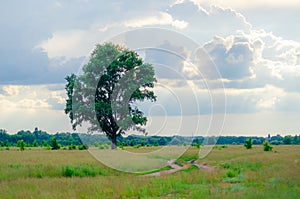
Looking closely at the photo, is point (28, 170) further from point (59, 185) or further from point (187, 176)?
point (187, 176)

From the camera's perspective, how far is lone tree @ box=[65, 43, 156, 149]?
45.2m

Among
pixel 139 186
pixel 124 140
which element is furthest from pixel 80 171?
pixel 124 140

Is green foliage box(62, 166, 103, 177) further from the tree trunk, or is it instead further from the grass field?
the tree trunk

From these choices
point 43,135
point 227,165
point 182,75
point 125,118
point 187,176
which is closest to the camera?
point 187,176

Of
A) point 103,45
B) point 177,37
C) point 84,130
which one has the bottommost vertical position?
point 84,130

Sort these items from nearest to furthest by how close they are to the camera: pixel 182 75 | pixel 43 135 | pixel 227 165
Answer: pixel 227 165
pixel 182 75
pixel 43 135

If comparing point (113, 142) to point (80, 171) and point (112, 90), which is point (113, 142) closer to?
point (112, 90)

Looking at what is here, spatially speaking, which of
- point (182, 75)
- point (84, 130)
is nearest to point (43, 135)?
point (84, 130)

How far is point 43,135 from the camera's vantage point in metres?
158

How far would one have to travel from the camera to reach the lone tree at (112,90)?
1781 inches

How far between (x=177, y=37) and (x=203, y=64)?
106 inches

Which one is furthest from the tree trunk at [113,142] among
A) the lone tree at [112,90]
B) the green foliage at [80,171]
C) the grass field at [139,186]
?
the grass field at [139,186]

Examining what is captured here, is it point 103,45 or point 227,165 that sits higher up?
point 103,45

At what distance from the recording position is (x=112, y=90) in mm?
46094
